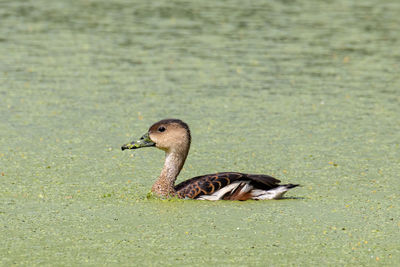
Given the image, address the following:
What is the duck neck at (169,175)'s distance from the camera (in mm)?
6566

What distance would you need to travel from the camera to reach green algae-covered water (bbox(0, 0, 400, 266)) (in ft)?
17.8

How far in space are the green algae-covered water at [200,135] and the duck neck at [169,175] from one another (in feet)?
0.45

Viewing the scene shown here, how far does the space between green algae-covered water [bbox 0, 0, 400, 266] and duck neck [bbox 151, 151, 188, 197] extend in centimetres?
14

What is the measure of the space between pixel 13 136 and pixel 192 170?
6.77 ft

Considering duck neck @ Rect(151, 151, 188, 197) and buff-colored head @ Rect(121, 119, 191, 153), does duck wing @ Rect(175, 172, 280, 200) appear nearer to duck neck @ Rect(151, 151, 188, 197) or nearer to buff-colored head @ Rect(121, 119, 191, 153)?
duck neck @ Rect(151, 151, 188, 197)

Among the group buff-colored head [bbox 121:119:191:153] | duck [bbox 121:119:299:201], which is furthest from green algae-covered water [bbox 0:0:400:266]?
buff-colored head [bbox 121:119:191:153]

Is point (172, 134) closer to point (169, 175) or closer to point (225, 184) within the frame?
point (169, 175)

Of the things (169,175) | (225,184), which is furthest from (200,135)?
(225,184)

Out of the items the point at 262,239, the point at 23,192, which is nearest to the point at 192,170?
the point at 23,192

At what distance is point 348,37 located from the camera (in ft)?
51.2

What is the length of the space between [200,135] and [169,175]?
2.11m

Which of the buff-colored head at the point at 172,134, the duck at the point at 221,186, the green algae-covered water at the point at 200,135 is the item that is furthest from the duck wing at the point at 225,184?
the buff-colored head at the point at 172,134

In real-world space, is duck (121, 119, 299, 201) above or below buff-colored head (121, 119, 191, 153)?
below

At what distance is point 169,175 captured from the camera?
21.8 ft
